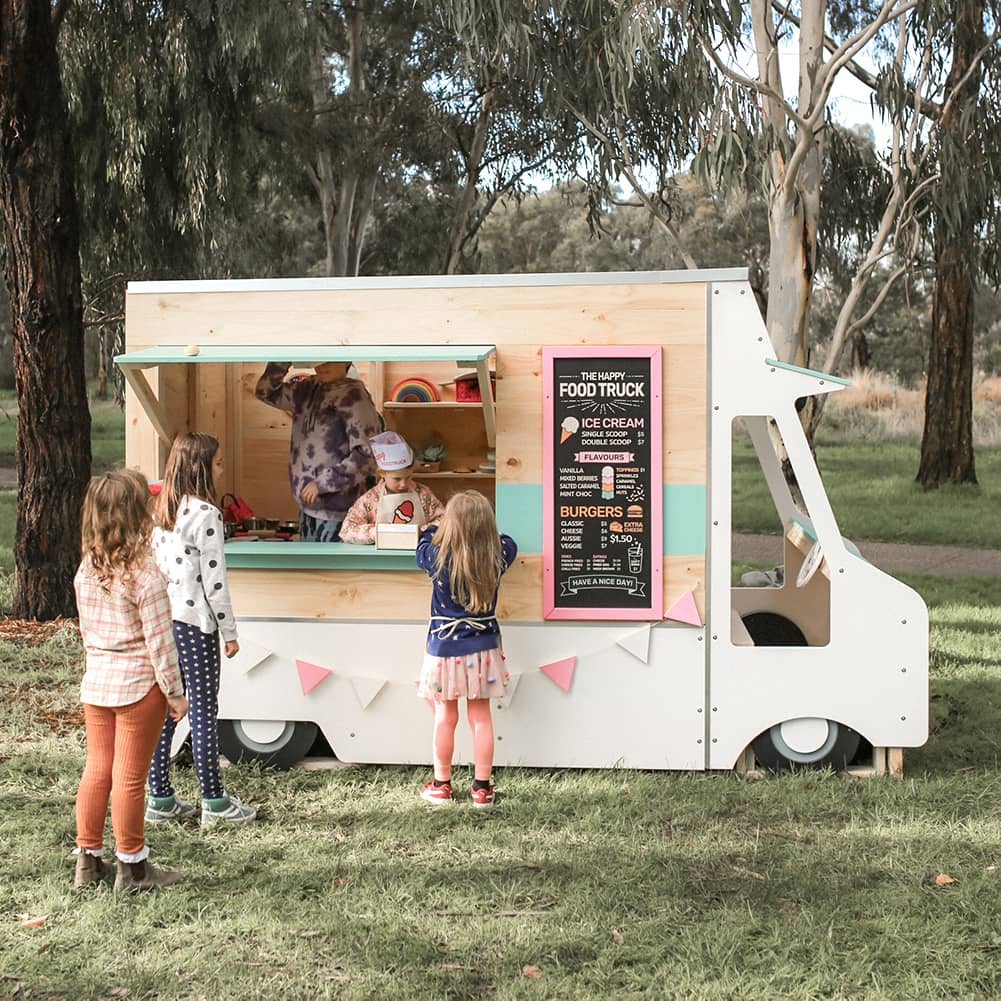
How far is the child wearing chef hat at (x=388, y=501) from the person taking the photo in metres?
5.90

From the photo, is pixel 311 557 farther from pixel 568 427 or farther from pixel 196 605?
pixel 568 427

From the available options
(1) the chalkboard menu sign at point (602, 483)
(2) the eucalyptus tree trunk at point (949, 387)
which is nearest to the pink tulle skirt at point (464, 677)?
(1) the chalkboard menu sign at point (602, 483)

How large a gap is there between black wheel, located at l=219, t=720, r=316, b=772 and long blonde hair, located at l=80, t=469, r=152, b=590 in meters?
1.77

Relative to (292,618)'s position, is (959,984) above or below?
below

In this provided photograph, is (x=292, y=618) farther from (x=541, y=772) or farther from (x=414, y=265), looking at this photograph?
(x=414, y=265)

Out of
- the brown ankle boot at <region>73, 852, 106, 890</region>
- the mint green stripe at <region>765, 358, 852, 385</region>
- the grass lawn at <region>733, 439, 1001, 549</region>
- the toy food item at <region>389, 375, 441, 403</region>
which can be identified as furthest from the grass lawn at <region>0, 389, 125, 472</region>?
the brown ankle boot at <region>73, 852, 106, 890</region>

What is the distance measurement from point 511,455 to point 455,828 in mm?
1623

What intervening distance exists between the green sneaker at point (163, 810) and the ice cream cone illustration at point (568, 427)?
2.18 m

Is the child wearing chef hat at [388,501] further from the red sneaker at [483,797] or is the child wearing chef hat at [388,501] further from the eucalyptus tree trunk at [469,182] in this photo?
the eucalyptus tree trunk at [469,182]

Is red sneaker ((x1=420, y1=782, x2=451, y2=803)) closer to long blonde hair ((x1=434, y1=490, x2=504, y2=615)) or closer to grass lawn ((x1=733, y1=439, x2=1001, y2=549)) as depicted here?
long blonde hair ((x1=434, y1=490, x2=504, y2=615))

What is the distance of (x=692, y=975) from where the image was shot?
12.5 feet

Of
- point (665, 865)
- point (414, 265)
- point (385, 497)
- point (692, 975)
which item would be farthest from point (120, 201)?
point (414, 265)

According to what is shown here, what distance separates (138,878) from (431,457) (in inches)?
125

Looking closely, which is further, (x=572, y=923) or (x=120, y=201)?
(x=120, y=201)
